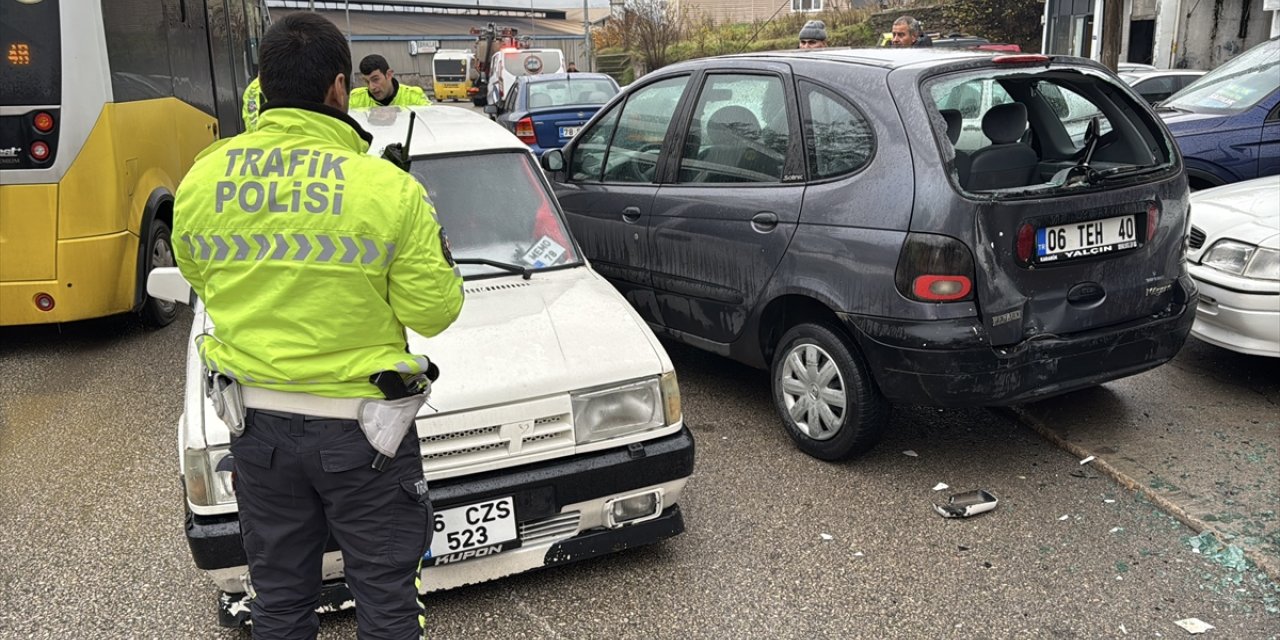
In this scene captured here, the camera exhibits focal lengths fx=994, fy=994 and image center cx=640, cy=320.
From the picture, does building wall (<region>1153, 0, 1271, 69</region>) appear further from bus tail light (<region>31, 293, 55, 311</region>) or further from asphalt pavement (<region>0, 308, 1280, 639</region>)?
bus tail light (<region>31, 293, 55, 311</region>)

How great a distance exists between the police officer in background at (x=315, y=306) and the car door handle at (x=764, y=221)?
2.30m

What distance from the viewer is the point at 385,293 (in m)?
2.32

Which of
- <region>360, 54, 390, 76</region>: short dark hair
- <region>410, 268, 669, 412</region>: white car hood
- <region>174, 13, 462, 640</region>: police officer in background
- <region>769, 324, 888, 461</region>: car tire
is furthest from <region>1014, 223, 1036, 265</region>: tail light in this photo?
<region>360, 54, 390, 76</region>: short dark hair

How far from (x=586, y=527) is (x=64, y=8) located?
468 centimetres

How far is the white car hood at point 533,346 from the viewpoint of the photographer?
10.5 ft

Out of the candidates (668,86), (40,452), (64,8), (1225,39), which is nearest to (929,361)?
(668,86)

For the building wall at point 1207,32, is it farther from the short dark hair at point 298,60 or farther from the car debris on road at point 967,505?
the short dark hair at point 298,60

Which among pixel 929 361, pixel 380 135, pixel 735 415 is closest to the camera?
pixel 929 361

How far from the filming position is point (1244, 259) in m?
5.00

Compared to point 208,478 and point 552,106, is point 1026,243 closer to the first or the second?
point 208,478

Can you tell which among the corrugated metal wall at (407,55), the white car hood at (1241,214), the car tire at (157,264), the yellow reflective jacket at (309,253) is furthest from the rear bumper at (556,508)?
the corrugated metal wall at (407,55)

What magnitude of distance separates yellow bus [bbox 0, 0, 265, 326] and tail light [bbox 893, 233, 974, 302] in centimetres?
488

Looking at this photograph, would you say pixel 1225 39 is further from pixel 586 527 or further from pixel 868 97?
pixel 586 527

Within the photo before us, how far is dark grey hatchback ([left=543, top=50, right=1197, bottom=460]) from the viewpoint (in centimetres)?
386
